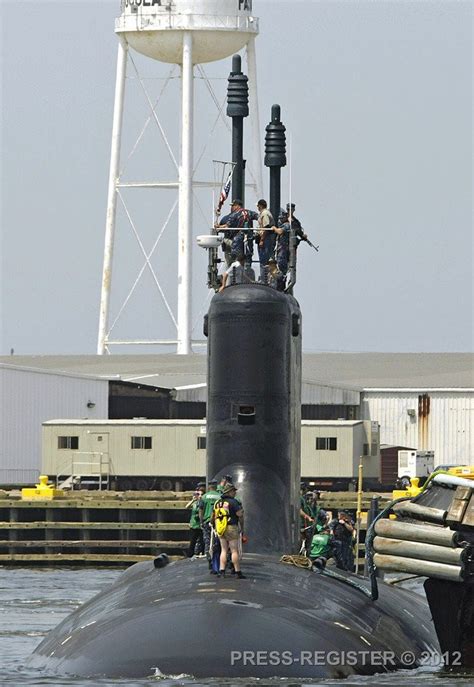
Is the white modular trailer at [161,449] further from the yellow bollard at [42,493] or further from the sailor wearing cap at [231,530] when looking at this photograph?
the sailor wearing cap at [231,530]

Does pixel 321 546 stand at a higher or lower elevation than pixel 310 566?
higher

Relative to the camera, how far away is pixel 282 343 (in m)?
29.1

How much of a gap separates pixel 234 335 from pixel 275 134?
16.2 ft

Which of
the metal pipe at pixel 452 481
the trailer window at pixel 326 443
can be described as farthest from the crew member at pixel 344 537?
the trailer window at pixel 326 443

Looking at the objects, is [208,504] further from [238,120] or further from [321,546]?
[238,120]

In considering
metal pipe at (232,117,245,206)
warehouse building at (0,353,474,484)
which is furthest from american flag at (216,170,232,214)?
warehouse building at (0,353,474,484)

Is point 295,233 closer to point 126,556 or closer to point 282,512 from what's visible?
point 282,512

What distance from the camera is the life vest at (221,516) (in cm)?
2536

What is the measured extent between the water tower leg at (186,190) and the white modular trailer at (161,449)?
16.5m

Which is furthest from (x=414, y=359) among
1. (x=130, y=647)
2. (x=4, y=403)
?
(x=130, y=647)

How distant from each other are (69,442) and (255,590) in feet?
167

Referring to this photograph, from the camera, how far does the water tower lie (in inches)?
3531

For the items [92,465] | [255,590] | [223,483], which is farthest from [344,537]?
[92,465]

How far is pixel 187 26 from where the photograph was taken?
9119 cm
